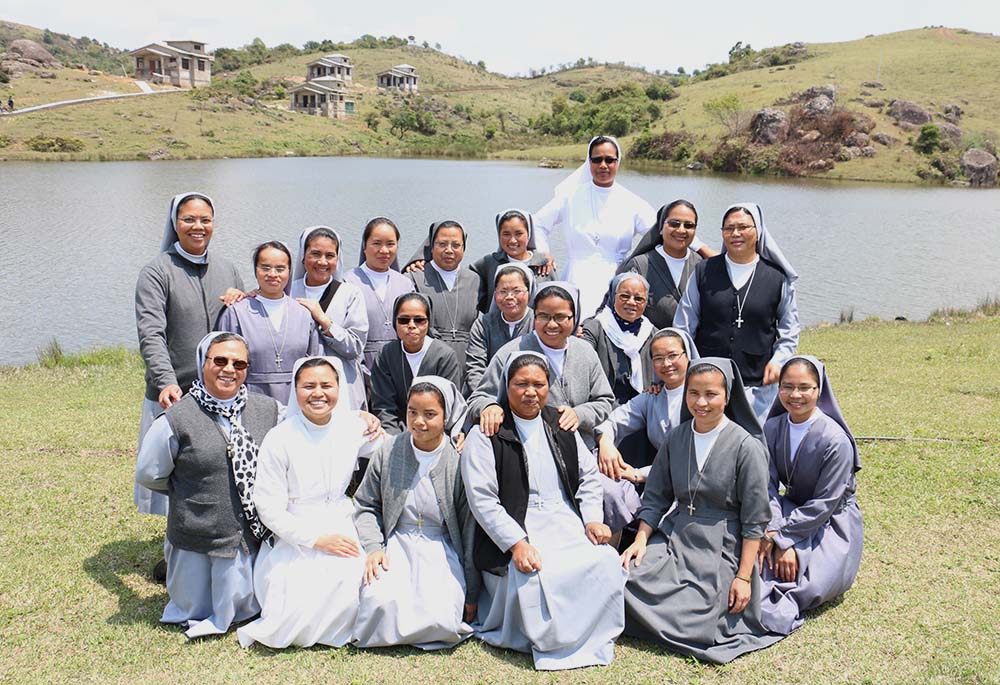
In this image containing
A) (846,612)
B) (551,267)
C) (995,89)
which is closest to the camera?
(846,612)

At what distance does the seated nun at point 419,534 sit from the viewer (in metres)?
4.23

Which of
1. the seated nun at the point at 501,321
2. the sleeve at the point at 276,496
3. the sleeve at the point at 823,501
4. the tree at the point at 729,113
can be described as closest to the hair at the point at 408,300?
the seated nun at the point at 501,321

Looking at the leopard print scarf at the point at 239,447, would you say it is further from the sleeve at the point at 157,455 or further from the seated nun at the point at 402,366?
the seated nun at the point at 402,366

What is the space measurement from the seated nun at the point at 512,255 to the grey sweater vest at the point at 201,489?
247 centimetres

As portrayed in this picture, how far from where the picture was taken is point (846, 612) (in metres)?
4.65

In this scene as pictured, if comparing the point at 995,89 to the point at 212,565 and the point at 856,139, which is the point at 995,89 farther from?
the point at 212,565

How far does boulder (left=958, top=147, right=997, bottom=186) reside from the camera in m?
49.1

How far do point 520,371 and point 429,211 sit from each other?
25198 millimetres

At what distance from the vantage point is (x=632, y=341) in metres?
5.49

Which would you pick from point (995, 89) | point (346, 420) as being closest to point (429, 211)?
point (346, 420)

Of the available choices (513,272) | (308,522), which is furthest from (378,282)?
(308,522)

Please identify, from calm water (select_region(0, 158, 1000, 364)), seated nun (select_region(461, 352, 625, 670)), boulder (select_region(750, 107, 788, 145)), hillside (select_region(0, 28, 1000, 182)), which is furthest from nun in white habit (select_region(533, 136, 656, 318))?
boulder (select_region(750, 107, 788, 145))

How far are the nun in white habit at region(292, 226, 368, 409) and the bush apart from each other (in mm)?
47441

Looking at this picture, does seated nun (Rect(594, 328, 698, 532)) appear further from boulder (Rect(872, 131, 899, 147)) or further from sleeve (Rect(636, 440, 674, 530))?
boulder (Rect(872, 131, 899, 147))
